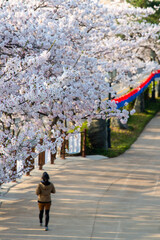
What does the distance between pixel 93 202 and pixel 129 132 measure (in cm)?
1420

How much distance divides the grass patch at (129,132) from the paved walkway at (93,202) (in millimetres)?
1757

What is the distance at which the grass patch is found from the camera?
2345cm

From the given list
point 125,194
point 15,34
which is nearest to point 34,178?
point 125,194

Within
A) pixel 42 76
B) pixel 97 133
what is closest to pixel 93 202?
pixel 42 76

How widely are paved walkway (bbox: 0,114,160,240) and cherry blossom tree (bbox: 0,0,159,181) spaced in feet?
5.27

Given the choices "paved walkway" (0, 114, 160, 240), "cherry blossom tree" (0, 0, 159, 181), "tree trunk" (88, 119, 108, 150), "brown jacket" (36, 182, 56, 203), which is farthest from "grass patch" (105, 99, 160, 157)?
"brown jacket" (36, 182, 56, 203)

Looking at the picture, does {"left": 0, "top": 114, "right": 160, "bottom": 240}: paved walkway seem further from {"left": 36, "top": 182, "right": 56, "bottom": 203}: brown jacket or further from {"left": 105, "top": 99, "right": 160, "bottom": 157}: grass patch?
{"left": 105, "top": 99, "right": 160, "bottom": 157}: grass patch

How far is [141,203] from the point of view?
14.5 metres

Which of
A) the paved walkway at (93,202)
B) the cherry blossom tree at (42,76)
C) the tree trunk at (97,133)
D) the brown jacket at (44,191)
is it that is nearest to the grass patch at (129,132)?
the tree trunk at (97,133)

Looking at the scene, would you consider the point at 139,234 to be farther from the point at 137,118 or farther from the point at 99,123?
the point at 137,118

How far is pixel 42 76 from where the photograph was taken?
1296cm

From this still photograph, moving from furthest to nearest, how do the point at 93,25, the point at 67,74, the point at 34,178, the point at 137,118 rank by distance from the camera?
the point at 137,118 < the point at 93,25 < the point at 34,178 < the point at 67,74

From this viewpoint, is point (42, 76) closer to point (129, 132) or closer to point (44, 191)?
point (44, 191)

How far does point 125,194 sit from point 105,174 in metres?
2.77
